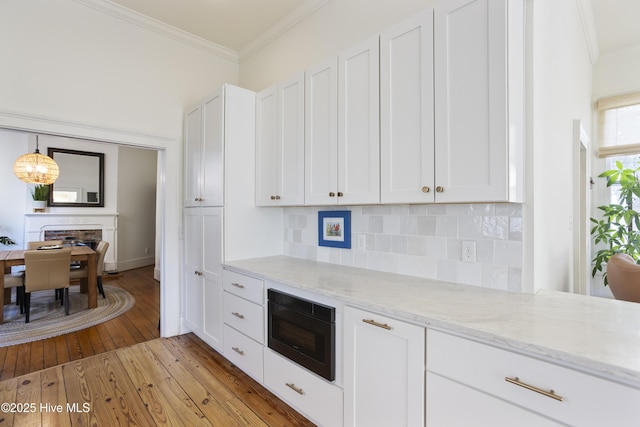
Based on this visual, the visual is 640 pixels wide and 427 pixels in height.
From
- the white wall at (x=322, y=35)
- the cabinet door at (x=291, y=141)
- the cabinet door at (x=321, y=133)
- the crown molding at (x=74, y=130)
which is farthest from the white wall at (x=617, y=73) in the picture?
the crown molding at (x=74, y=130)

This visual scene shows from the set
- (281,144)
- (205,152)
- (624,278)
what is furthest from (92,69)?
(624,278)

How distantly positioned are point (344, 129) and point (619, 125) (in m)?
4.06

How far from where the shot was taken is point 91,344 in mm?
3086

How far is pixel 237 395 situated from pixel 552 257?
2292 millimetres

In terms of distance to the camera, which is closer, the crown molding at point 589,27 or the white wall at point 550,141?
the white wall at point 550,141

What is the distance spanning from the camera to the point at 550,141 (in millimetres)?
1853

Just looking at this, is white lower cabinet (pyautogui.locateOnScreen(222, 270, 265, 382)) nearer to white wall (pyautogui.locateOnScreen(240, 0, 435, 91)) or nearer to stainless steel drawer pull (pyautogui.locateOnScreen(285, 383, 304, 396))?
stainless steel drawer pull (pyautogui.locateOnScreen(285, 383, 304, 396))

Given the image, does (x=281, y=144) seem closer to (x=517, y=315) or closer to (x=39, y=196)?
(x=517, y=315)

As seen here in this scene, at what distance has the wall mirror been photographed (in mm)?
6020

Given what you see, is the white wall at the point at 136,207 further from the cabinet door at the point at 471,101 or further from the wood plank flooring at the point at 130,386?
the cabinet door at the point at 471,101

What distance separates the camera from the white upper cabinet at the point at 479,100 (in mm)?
1366

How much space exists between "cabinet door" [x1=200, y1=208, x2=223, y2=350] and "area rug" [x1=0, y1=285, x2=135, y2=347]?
1.87 m

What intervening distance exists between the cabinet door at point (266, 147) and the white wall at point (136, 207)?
5.54 metres

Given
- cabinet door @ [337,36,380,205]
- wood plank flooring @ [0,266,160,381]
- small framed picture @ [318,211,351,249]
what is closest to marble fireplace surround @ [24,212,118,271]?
wood plank flooring @ [0,266,160,381]
